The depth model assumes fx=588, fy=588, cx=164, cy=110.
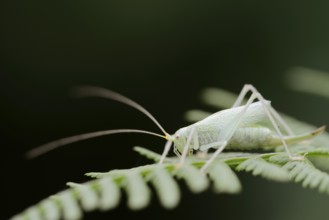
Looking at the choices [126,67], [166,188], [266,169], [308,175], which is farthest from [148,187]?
[126,67]

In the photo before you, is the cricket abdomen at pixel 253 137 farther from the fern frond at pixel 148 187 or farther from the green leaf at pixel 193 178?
the green leaf at pixel 193 178

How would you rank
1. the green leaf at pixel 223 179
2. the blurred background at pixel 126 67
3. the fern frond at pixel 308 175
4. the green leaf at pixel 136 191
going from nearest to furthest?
the green leaf at pixel 136 191 → the green leaf at pixel 223 179 → the fern frond at pixel 308 175 → the blurred background at pixel 126 67

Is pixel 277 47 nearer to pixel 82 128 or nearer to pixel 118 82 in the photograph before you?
pixel 118 82

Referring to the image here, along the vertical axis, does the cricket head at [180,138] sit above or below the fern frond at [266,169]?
above

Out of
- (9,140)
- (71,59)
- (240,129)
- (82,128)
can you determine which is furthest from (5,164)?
(240,129)


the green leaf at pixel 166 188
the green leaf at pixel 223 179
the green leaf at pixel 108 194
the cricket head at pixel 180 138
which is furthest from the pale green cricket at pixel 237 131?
the green leaf at pixel 108 194

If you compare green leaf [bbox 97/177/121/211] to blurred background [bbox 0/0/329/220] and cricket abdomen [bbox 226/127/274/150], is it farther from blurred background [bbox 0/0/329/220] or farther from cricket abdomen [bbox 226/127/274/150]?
blurred background [bbox 0/0/329/220]

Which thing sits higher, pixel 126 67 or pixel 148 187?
pixel 126 67

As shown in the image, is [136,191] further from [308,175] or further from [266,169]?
[308,175]
